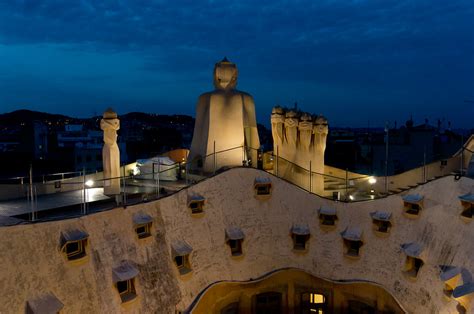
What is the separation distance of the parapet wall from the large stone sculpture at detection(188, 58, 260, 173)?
11.9ft

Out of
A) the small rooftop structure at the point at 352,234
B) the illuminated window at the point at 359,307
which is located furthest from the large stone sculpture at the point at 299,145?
the illuminated window at the point at 359,307

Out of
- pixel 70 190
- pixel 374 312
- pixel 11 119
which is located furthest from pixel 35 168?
pixel 11 119

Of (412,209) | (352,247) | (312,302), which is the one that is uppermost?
(412,209)

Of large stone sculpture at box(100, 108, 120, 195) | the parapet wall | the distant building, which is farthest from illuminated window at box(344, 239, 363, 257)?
the distant building

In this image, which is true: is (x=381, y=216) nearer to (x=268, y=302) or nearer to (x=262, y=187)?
(x=262, y=187)

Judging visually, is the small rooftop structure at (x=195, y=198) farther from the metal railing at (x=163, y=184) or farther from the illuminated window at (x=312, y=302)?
the illuminated window at (x=312, y=302)

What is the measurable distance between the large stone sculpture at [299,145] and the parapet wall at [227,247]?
2.81 m

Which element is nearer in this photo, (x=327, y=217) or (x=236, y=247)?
(x=236, y=247)

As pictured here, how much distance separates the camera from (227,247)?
1708 cm

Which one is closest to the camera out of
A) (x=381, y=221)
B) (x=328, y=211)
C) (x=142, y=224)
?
(x=142, y=224)

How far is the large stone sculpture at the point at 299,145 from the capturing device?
2102cm

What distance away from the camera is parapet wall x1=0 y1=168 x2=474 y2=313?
11625 mm

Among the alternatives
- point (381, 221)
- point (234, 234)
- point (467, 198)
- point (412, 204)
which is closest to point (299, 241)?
point (234, 234)

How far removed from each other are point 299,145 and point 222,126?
13.9 ft
